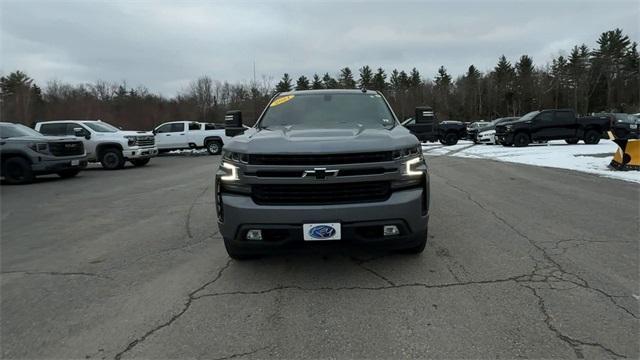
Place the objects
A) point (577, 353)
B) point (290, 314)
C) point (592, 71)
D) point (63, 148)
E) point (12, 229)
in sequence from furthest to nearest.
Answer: point (592, 71) < point (63, 148) < point (12, 229) < point (290, 314) < point (577, 353)

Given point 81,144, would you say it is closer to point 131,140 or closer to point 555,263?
point 131,140

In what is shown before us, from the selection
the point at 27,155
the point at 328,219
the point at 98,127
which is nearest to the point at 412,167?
the point at 328,219

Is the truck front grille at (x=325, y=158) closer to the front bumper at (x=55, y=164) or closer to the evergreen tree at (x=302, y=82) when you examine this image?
the front bumper at (x=55, y=164)

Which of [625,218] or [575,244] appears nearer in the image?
[575,244]

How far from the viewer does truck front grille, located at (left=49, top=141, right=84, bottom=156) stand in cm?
1359

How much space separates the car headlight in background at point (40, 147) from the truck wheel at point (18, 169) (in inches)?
17.3

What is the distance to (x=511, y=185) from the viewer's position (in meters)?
10.0

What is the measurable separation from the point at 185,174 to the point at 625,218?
11.9 metres

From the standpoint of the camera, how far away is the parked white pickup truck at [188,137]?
25578mm

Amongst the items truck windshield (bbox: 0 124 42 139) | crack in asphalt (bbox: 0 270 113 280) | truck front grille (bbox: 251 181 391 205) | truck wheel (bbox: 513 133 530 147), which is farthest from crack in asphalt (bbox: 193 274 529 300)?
truck wheel (bbox: 513 133 530 147)

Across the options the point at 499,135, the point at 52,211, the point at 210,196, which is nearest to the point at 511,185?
the point at 210,196

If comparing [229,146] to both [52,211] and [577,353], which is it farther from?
[52,211]

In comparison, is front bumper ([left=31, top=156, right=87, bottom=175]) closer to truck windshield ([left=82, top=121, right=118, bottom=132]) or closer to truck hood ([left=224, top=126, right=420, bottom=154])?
truck windshield ([left=82, top=121, right=118, bottom=132])

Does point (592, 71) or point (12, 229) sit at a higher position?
point (592, 71)
